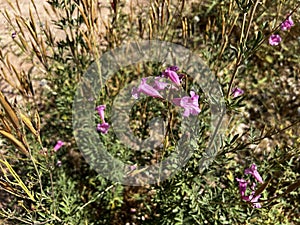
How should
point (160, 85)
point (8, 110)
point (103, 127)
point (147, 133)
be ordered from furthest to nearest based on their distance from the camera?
point (147, 133) < point (103, 127) < point (160, 85) < point (8, 110)

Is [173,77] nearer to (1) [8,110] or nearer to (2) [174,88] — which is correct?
(2) [174,88]

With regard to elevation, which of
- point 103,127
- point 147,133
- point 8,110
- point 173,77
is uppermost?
point 8,110

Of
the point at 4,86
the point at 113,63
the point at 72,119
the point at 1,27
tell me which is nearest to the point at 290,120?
the point at 113,63

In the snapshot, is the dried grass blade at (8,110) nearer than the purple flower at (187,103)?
Yes

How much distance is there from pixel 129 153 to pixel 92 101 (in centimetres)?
45

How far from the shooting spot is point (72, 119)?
2.81 metres

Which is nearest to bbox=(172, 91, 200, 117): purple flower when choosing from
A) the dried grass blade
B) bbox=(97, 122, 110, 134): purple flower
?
the dried grass blade

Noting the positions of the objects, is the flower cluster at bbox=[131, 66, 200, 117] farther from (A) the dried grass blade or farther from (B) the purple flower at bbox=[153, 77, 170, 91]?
(A) the dried grass blade

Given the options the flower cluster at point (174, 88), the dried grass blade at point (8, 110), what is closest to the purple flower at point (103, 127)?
the flower cluster at point (174, 88)

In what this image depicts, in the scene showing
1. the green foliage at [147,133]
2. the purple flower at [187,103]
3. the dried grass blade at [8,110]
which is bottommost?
the green foliage at [147,133]

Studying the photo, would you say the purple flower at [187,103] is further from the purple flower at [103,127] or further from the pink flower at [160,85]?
the purple flower at [103,127]

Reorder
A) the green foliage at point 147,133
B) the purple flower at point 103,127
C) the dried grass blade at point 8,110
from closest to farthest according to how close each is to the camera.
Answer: the dried grass blade at point 8,110 → the green foliage at point 147,133 → the purple flower at point 103,127

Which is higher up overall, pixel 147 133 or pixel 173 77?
pixel 173 77

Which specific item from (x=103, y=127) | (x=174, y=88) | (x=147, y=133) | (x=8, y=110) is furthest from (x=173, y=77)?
(x=147, y=133)
